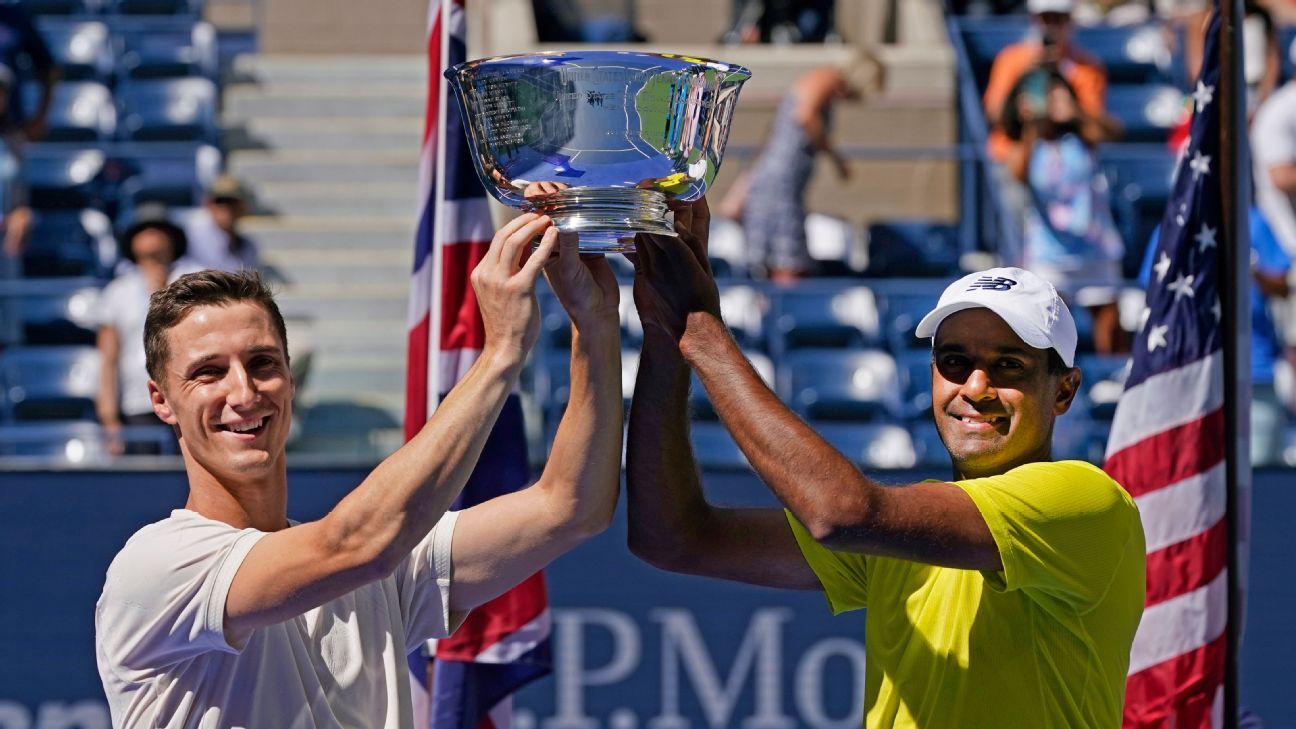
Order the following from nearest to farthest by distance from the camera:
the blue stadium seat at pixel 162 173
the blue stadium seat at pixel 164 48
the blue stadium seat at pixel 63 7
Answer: the blue stadium seat at pixel 162 173, the blue stadium seat at pixel 164 48, the blue stadium seat at pixel 63 7

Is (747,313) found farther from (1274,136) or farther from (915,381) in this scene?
(1274,136)

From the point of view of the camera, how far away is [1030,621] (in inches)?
113

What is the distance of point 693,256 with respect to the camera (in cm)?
295

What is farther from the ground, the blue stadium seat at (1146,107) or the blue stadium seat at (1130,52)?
the blue stadium seat at (1130,52)

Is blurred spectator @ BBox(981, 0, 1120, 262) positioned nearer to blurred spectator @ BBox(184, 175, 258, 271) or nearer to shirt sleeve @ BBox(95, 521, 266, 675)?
blurred spectator @ BBox(184, 175, 258, 271)

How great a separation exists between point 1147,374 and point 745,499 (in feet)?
5.54

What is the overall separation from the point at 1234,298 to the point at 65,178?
296 inches

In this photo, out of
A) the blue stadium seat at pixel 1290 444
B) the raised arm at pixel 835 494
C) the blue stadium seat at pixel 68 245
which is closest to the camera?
the raised arm at pixel 835 494

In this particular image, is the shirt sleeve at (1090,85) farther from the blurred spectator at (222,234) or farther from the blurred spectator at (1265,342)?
the blurred spectator at (222,234)

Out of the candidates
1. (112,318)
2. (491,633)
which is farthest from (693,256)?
(112,318)

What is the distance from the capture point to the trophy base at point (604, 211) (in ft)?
9.41

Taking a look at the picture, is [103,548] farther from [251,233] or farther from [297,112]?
[297,112]

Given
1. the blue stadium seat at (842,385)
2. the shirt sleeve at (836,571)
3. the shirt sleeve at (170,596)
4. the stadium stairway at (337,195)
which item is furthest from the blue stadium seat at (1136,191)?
the shirt sleeve at (170,596)

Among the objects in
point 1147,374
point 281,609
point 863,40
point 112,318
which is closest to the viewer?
point 281,609
